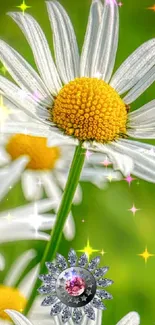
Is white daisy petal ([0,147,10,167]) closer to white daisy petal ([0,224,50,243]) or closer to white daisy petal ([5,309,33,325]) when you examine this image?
white daisy petal ([0,224,50,243])

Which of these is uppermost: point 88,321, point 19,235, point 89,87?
point 89,87

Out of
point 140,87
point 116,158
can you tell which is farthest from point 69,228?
point 140,87

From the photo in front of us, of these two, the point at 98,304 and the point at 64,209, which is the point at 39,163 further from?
the point at 98,304

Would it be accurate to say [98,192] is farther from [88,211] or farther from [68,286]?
[68,286]

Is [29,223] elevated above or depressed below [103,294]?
above

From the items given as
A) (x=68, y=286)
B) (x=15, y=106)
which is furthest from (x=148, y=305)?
(x=15, y=106)
